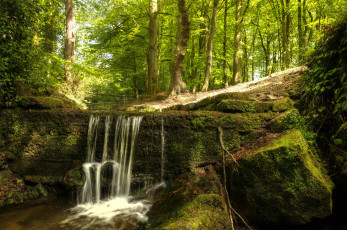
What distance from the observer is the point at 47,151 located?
6.86 m

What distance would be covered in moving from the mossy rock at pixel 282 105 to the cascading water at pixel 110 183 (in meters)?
4.45

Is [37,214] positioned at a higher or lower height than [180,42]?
lower

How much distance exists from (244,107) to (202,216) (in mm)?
3906

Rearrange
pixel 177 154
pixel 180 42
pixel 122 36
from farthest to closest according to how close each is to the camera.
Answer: pixel 122 36
pixel 180 42
pixel 177 154

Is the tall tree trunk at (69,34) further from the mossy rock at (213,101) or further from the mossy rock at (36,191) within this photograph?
the mossy rock at (213,101)

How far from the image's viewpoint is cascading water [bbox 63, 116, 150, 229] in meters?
5.08

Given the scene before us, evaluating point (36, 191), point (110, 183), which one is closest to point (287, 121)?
point (110, 183)

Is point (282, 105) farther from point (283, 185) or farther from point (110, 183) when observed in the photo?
point (110, 183)

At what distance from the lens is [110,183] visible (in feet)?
20.6

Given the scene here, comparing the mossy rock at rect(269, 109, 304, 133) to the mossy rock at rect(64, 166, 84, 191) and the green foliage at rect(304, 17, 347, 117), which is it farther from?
the mossy rock at rect(64, 166, 84, 191)

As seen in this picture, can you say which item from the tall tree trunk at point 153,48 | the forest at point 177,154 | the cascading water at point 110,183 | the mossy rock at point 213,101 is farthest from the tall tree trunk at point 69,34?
the mossy rock at point 213,101

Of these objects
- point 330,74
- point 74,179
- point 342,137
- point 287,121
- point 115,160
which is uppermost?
point 330,74

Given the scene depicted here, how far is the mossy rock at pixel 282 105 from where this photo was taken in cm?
632

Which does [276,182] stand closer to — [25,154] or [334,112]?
[334,112]
